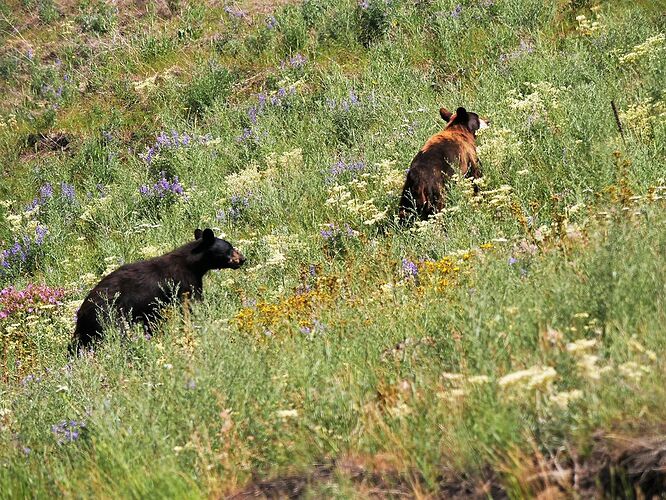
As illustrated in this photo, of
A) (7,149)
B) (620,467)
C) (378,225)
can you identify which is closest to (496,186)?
(378,225)

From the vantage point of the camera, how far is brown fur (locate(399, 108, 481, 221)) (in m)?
8.34

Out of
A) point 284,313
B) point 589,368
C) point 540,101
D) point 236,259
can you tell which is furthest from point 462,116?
point 589,368

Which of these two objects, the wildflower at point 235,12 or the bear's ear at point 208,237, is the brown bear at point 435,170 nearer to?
the bear's ear at point 208,237

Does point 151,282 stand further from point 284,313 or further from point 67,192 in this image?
point 67,192

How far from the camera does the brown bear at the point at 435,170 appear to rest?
8.34 meters

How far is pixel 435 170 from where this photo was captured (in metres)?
8.45

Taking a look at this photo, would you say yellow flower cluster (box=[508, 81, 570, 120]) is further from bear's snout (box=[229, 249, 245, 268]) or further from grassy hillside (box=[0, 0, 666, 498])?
bear's snout (box=[229, 249, 245, 268])

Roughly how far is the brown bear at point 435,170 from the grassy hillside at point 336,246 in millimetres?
212

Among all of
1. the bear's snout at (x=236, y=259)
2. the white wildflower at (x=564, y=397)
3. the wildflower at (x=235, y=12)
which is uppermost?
the wildflower at (x=235, y=12)

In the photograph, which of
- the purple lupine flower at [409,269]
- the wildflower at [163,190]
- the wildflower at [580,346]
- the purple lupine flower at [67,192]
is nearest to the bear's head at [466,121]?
the purple lupine flower at [409,269]

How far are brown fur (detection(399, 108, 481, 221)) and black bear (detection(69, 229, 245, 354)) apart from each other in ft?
6.15

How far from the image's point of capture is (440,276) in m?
6.12

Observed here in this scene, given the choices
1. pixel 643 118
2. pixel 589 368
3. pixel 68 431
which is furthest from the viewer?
pixel 643 118

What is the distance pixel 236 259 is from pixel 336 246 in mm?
1043
